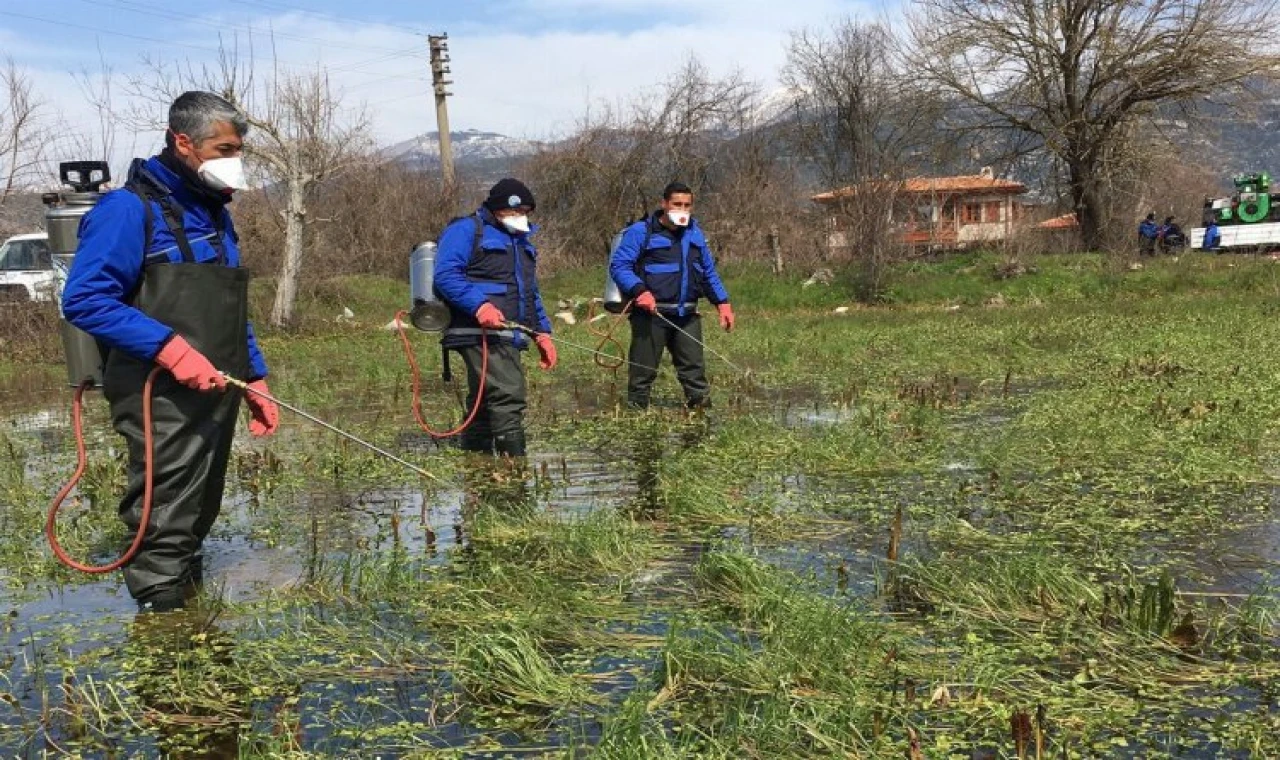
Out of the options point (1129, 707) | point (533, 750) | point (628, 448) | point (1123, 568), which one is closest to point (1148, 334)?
point (628, 448)

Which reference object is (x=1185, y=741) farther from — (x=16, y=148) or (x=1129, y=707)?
(x=16, y=148)

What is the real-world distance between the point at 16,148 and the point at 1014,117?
22.9 m

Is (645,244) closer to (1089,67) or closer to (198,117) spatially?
(198,117)

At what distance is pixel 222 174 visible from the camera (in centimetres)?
412

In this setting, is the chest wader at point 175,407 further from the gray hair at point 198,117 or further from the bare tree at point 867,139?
the bare tree at point 867,139

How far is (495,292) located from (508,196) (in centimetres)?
62

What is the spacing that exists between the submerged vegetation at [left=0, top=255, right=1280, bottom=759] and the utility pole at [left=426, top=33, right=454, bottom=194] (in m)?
23.8

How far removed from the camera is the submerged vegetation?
3102 millimetres

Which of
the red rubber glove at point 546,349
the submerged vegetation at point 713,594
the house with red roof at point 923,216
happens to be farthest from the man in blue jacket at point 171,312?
the house with red roof at point 923,216

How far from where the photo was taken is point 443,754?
2.99 metres

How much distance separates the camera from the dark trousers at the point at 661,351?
903 centimetres

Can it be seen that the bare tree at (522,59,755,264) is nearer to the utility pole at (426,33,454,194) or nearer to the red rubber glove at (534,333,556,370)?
the utility pole at (426,33,454,194)

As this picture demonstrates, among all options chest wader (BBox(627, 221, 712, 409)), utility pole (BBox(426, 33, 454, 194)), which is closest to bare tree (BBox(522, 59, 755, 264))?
utility pole (BBox(426, 33, 454, 194))

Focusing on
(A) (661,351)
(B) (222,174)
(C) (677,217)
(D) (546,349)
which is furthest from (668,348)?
(B) (222,174)
